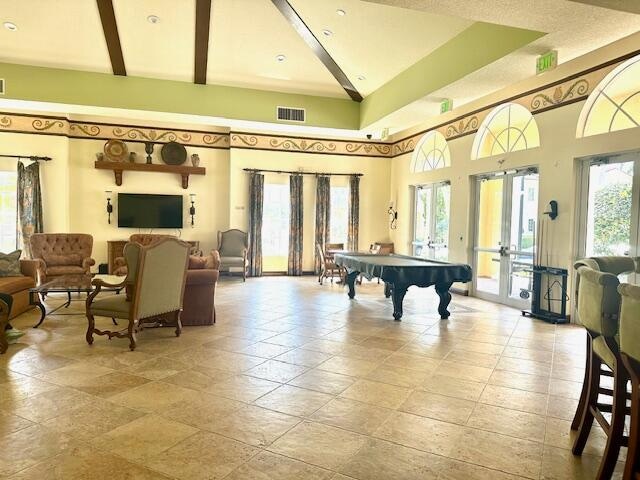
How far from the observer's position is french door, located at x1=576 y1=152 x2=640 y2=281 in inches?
204

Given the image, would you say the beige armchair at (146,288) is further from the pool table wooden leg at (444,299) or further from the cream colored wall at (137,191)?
the cream colored wall at (137,191)

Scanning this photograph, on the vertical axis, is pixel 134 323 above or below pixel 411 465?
above

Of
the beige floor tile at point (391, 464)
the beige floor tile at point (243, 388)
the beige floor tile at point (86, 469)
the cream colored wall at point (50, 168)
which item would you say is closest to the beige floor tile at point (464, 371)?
the beige floor tile at point (391, 464)

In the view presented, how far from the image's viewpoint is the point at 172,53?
7.56 m

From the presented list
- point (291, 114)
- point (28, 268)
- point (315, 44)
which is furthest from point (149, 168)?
point (315, 44)

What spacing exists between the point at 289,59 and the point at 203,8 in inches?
72.6

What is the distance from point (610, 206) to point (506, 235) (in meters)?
1.82

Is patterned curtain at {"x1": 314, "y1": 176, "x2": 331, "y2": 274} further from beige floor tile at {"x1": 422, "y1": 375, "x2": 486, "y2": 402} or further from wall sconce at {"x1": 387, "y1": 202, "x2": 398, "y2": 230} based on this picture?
beige floor tile at {"x1": 422, "y1": 375, "x2": 486, "y2": 402}

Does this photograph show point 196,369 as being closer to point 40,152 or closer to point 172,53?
point 172,53

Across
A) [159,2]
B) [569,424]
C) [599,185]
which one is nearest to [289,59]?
[159,2]

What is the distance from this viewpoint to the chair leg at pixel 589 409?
252 cm

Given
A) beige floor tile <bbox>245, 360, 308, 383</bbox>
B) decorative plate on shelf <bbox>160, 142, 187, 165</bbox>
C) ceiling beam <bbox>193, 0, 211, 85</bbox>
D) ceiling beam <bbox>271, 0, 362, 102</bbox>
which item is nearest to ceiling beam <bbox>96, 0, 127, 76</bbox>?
ceiling beam <bbox>193, 0, 211, 85</bbox>

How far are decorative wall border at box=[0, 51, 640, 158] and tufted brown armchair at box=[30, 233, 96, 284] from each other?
2.57m

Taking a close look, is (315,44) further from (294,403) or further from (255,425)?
(255,425)
